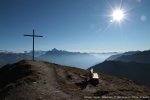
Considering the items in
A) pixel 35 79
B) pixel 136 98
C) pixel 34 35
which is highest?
pixel 34 35

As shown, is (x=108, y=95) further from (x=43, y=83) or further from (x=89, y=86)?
(x=43, y=83)

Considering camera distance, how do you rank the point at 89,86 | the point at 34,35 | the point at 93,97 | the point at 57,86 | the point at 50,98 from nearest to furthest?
the point at 50,98, the point at 93,97, the point at 57,86, the point at 89,86, the point at 34,35

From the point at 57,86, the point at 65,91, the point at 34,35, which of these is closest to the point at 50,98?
the point at 65,91

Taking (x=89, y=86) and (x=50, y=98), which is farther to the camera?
(x=89, y=86)

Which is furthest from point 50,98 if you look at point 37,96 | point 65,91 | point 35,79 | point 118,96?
point 118,96

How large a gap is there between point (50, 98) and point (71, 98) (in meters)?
2.15

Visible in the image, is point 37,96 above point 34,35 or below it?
below

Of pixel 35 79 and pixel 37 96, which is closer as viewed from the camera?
pixel 37 96

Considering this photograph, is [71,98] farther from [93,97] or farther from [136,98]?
[136,98]

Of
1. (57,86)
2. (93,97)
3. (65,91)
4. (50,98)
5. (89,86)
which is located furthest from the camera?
(89,86)

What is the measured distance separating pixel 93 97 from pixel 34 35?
2351 cm

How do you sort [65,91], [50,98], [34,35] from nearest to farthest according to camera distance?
[50,98]
[65,91]
[34,35]

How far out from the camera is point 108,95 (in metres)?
15.4

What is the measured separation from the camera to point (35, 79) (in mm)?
18594
